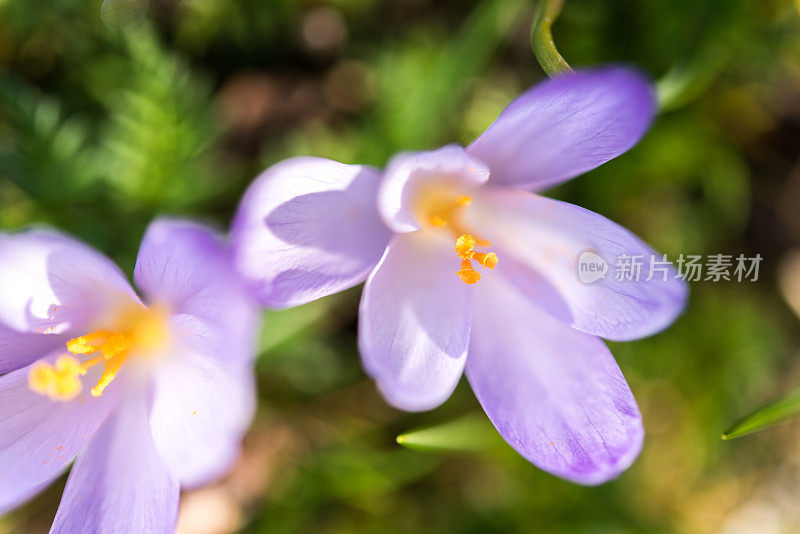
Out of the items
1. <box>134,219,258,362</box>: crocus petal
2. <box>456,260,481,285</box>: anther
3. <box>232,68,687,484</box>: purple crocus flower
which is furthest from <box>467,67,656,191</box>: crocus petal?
<box>134,219,258,362</box>: crocus petal

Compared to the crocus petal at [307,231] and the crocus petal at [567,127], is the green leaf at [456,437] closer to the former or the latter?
the crocus petal at [307,231]

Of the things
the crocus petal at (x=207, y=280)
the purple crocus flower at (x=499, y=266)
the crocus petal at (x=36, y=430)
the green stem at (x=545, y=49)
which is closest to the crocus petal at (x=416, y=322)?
the purple crocus flower at (x=499, y=266)

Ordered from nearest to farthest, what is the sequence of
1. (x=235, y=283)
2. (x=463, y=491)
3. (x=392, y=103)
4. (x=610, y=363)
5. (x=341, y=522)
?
(x=235, y=283) < (x=610, y=363) < (x=392, y=103) < (x=341, y=522) < (x=463, y=491)

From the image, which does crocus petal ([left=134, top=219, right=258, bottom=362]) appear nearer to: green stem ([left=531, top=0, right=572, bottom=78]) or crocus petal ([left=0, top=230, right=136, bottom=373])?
crocus petal ([left=0, top=230, right=136, bottom=373])

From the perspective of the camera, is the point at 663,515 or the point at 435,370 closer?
the point at 435,370

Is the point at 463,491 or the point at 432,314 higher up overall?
the point at 432,314

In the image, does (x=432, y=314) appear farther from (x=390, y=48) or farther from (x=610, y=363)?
(x=390, y=48)

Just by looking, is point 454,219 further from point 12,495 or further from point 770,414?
point 12,495

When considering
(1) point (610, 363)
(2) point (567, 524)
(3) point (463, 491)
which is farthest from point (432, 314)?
(3) point (463, 491)
